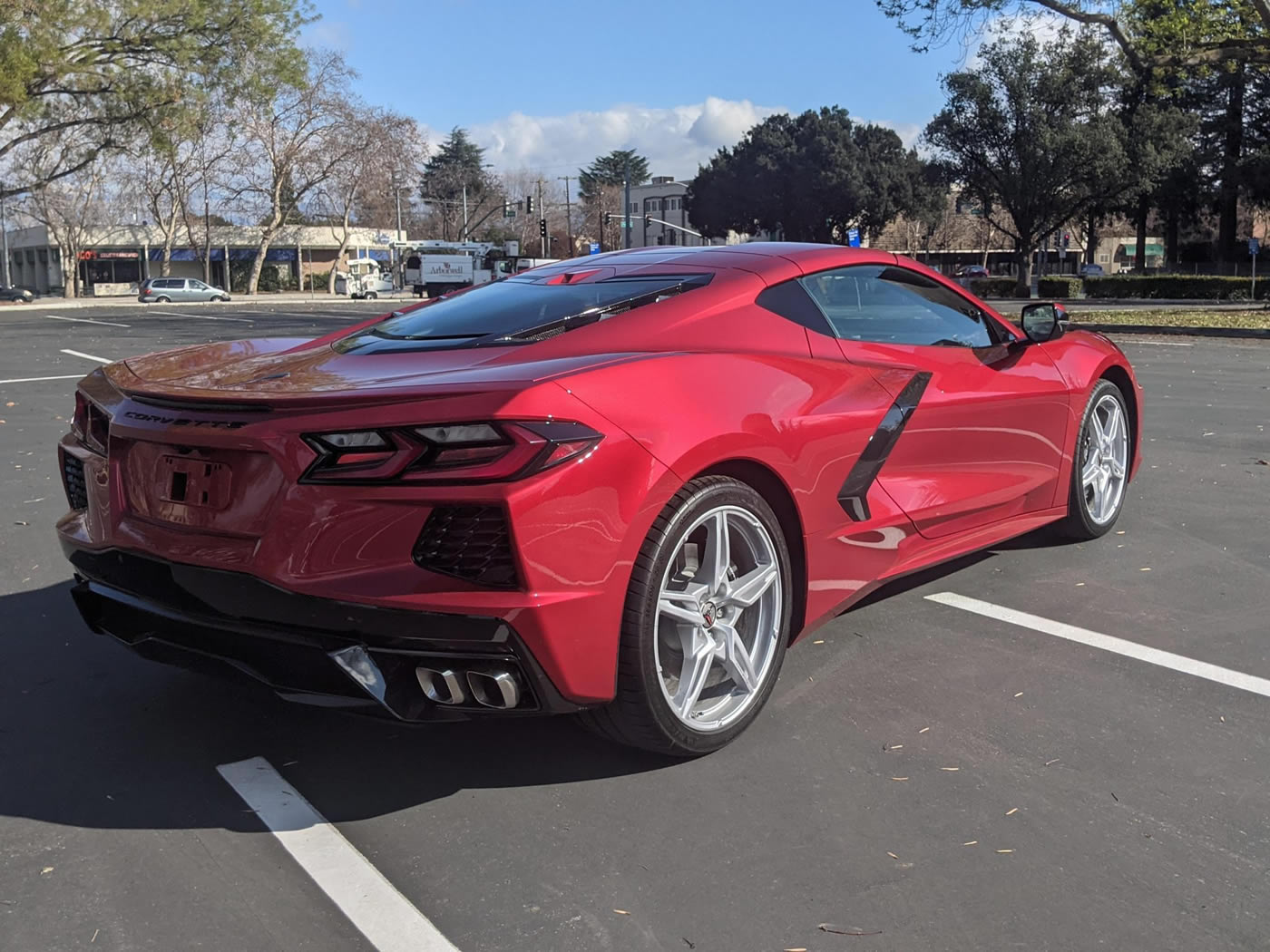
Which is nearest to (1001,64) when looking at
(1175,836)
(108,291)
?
(1175,836)

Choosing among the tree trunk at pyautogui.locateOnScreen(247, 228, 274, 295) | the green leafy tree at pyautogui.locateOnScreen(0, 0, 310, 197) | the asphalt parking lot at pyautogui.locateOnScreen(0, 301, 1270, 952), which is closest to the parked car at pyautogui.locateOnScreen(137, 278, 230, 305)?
the tree trunk at pyautogui.locateOnScreen(247, 228, 274, 295)

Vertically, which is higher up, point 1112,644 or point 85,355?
point 85,355

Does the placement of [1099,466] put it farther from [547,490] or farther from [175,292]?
[175,292]

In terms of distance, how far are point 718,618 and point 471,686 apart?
0.83 m

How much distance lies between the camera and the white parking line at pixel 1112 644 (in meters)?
3.74

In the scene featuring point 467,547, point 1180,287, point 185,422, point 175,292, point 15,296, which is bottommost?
point 467,547

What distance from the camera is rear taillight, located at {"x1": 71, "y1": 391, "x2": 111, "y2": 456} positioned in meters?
3.21

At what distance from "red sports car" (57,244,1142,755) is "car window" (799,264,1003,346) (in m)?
0.02

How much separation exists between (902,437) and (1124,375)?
227cm

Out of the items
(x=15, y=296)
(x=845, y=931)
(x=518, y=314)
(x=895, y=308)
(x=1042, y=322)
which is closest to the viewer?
(x=845, y=931)

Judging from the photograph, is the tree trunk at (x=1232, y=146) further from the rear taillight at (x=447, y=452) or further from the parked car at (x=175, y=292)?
the rear taillight at (x=447, y=452)

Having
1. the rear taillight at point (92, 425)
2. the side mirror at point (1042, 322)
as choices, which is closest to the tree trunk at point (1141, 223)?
the side mirror at point (1042, 322)

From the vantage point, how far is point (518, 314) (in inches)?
148

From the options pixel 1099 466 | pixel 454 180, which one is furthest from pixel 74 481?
pixel 454 180
